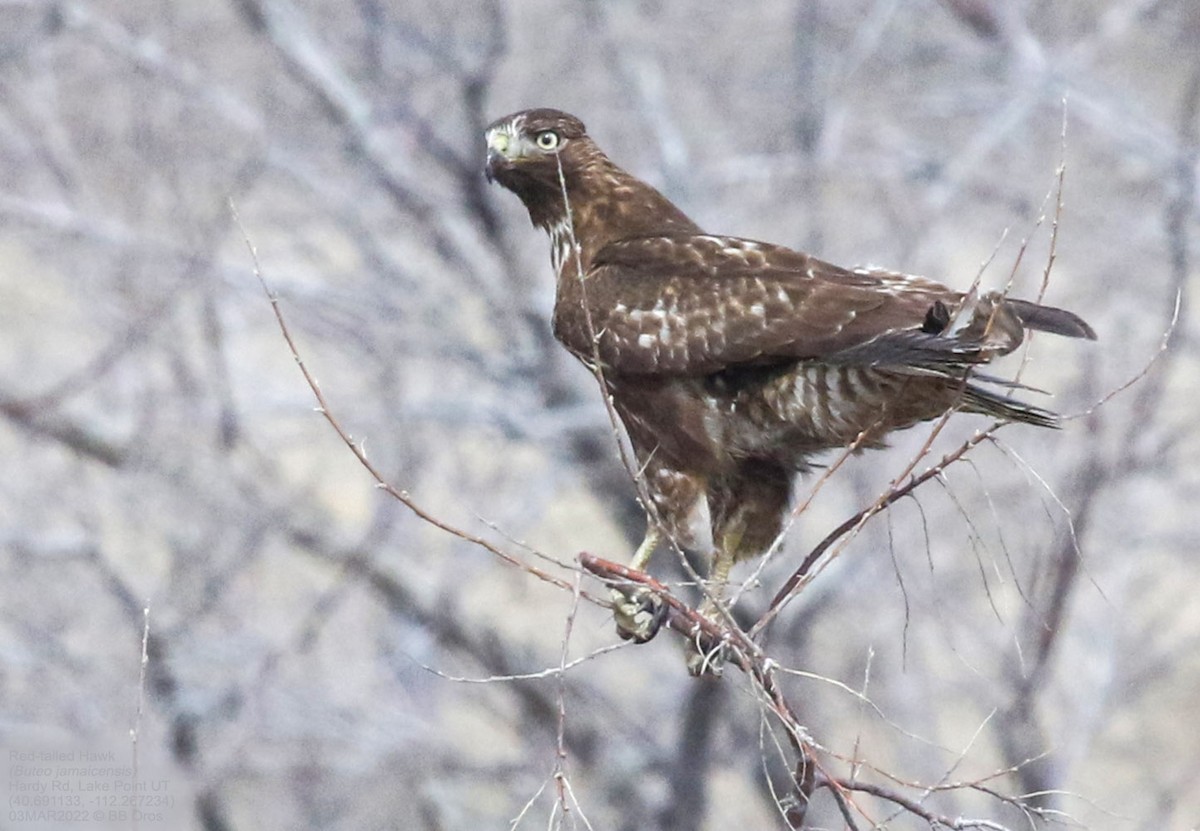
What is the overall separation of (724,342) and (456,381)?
5.24 m

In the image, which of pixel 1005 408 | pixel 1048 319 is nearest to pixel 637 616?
pixel 1005 408

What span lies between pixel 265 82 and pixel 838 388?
6104 millimetres

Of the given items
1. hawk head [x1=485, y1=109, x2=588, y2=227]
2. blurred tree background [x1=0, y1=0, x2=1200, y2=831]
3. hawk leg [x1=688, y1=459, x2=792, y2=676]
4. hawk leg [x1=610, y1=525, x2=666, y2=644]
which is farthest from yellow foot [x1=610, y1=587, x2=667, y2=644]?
blurred tree background [x1=0, y1=0, x2=1200, y2=831]

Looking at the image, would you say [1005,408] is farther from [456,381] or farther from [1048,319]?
[456,381]

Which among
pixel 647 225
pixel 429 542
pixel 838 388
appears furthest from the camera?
pixel 429 542

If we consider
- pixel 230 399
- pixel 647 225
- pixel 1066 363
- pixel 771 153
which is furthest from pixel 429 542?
pixel 647 225

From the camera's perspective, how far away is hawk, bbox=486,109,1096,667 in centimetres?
371

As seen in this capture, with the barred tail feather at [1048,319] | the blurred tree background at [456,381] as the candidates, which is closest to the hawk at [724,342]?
the barred tail feather at [1048,319]

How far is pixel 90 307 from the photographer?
898cm

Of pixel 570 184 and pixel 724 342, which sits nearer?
pixel 724 342

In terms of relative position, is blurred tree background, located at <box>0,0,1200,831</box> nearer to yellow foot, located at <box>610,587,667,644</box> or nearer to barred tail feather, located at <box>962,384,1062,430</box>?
yellow foot, located at <box>610,587,667,644</box>

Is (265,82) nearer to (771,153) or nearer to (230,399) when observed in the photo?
(230,399)

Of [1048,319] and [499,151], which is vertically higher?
[499,151]

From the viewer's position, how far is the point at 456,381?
363 inches
